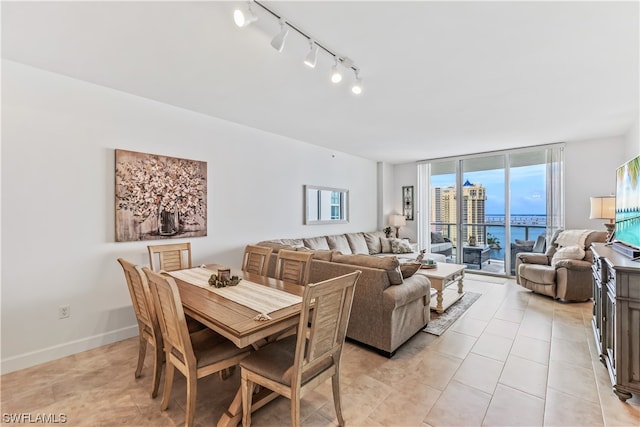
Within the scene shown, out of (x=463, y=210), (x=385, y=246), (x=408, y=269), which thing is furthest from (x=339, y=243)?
(x=463, y=210)

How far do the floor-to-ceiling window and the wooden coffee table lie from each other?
84.3 inches

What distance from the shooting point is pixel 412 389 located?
2.12 meters

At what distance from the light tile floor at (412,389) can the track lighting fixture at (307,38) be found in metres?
2.42

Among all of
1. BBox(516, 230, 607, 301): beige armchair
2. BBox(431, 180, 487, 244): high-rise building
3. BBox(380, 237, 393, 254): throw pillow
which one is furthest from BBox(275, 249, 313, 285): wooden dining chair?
BBox(431, 180, 487, 244): high-rise building

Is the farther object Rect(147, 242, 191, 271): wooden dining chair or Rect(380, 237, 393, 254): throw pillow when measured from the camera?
Rect(380, 237, 393, 254): throw pillow

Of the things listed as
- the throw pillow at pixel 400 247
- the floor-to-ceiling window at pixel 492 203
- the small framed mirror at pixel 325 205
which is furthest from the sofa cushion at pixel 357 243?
the floor-to-ceiling window at pixel 492 203

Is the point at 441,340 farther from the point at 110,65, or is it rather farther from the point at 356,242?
the point at 110,65

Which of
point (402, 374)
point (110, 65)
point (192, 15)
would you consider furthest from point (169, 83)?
point (402, 374)

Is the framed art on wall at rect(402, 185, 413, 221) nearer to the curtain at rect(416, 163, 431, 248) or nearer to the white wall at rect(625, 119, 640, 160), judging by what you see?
the curtain at rect(416, 163, 431, 248)

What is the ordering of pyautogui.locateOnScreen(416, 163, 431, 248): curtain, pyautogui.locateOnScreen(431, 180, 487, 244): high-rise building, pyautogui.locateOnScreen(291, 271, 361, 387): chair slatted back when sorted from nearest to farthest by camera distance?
pyautogui.locateOnScreen(291, 271, 361, 387): chair slatted back → pyautogui.locateOnScreen(431, 180, 487, 244): high-rise building → pyautogui.locateOnScreen(416, 163, 431, 248): curtain

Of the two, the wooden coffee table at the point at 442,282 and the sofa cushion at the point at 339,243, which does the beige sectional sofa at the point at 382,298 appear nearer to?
the wooden coffee table at the point at 442,282

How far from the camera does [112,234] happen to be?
114 inches

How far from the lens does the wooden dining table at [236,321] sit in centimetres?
151

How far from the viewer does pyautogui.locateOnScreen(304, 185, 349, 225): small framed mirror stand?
16.5 feet
